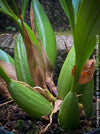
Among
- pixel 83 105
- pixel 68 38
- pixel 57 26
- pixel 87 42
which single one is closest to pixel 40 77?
pixel 83 105

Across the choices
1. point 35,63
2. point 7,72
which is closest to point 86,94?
point 35,63

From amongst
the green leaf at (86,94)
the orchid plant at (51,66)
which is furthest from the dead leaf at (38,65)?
the green leaf at (86,94)

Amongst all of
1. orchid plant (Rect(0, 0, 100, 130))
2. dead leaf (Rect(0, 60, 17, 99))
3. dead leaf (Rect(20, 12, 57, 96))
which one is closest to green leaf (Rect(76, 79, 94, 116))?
orchid plant (Rect(0, 0, 100, 130))

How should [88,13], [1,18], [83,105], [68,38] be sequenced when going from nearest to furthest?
1. [88,13]
2. [83,105]
3. [68,38]
4. [1,18]

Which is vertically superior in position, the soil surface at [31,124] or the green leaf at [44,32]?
the green leaf at [44,32]

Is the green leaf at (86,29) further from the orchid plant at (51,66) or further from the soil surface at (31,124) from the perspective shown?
the soil surface at (31,124)

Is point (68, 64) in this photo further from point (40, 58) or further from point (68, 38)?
point (68, 38)

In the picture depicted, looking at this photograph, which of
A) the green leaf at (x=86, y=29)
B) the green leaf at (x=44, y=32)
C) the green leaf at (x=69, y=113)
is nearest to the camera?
the green leaf at (x=86, y=29)
